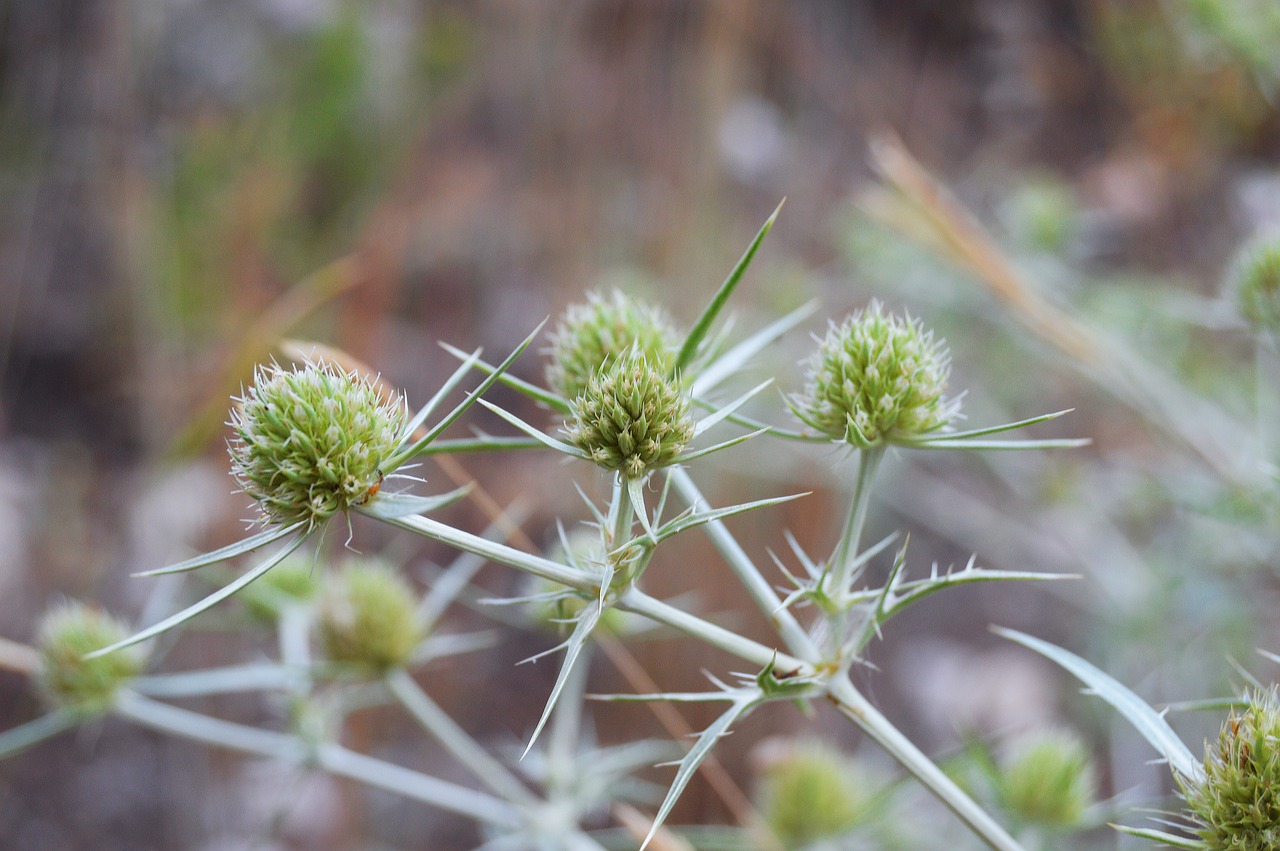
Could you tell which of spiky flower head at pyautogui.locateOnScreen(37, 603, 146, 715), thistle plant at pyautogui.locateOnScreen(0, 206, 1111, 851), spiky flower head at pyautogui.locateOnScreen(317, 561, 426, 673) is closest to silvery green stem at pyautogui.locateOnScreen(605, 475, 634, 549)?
thistle plant at pyautogui.locateOnScreen(0, 206, 1111, 851)

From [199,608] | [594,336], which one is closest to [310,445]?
[199,608]

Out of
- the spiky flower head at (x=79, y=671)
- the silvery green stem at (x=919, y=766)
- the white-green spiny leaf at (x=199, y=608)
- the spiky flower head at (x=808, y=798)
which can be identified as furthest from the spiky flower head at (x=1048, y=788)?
the spiky flower head at (x=79, y=671)

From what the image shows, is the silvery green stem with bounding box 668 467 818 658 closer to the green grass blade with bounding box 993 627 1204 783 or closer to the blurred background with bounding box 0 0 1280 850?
the green grass blade with bounding box 993 627 1204 783

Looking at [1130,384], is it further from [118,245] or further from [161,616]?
[118,245]

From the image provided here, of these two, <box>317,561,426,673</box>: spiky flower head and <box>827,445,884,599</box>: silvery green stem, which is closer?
<box>827,445,884,599</box>: silvery green stem

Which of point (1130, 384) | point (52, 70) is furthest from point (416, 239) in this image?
point (1130, 384)
